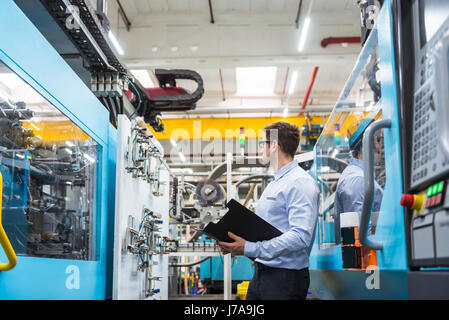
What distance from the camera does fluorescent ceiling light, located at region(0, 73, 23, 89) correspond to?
1.82 m

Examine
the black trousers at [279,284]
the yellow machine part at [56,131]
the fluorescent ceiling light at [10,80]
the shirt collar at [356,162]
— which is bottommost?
the black trousers at [279,284]

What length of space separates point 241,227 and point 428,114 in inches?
56.9

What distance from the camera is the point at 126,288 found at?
303 cm

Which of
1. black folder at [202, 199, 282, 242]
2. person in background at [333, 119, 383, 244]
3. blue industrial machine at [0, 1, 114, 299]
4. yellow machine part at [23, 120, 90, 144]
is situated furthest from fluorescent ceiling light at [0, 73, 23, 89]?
person in background at [333, 119, 383, 244]

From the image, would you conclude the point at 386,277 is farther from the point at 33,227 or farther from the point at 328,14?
the point at 328,14

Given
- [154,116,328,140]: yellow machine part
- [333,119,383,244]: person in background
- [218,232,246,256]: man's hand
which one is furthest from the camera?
[154,116,328,140]: yellow machine part

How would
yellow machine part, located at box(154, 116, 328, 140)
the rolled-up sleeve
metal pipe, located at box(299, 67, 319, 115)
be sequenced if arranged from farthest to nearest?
yellow machine part, located at box(154, 116, 328, 140)
metal pipe, located at box(299, 67, 319, 115)
the rolled-up sleeve

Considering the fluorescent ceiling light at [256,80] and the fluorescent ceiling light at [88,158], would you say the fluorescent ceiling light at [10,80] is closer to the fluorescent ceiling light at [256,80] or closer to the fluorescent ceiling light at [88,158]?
the fluorescent ceiling light at [88,158]

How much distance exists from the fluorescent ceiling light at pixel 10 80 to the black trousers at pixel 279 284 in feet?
4.83

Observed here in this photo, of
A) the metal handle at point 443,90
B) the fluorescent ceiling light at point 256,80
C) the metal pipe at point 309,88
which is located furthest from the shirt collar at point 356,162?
the fluorescent ceiling light at point 256,80

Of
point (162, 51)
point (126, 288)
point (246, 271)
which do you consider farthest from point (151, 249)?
point (162, 51)

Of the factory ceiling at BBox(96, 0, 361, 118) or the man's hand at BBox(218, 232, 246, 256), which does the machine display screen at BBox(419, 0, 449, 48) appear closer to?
the man's hand at BBox(218, 232, 246, 256)

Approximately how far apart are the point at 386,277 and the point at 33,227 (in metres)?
1.49

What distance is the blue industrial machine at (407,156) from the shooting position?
3.59 feet
